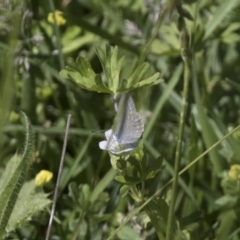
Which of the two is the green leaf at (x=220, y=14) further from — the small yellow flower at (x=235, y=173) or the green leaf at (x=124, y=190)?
the green leaf at (x=124, y=190)

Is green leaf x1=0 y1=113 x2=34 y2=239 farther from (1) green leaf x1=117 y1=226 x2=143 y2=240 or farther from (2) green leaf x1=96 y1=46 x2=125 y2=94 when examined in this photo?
(1) green leaf x1=117 y1=226 x2=143 y2=240

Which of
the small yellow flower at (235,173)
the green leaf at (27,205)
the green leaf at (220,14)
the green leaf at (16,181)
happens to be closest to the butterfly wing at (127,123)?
the green leaf at (16,181)

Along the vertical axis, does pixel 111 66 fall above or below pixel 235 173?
above

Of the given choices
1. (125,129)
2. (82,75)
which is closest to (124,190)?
(125,129)

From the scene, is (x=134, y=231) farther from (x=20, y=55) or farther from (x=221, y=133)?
(x=20, y=55)

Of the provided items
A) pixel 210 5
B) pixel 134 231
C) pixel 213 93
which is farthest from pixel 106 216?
pixel 210 5

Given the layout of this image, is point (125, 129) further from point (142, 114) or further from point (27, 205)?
point (142, 114)
